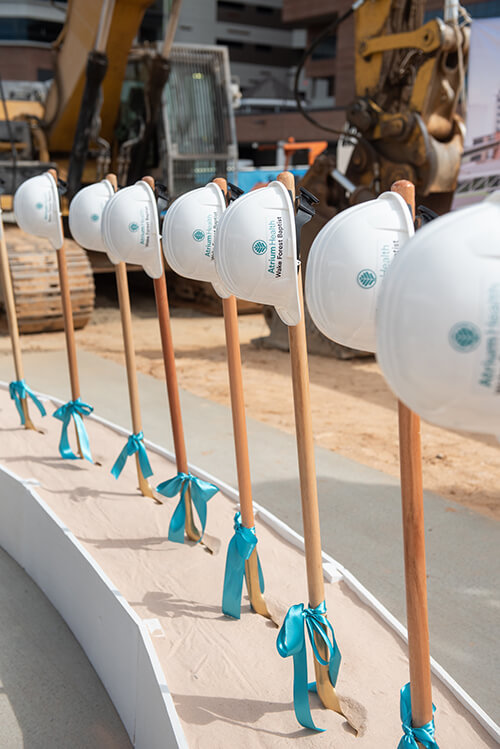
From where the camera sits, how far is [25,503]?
2.93 meters

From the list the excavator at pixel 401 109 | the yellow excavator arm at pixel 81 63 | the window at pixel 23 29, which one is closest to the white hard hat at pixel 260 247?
the excavator at pixel 401 109

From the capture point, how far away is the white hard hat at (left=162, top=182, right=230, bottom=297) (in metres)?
2.10

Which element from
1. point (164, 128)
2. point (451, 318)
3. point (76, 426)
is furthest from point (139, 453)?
point (164, 128)

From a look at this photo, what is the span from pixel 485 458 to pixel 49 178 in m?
2.79

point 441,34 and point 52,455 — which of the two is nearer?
point 52,455

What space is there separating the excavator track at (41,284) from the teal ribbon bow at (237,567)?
5.94 m

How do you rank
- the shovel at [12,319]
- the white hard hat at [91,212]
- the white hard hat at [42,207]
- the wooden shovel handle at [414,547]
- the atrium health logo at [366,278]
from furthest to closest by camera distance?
the shovel at [12,319] < the white hard hat at [42,207] < the white hard hat at [91,212] < the wooden shovel handle at [414,547] < the atrium health logo at [366,278]

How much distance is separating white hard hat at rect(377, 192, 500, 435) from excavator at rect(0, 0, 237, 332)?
23.5 ft

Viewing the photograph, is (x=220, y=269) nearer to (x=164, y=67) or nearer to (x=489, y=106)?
(x=489, y=106)

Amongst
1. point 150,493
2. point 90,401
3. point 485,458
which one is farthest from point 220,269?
point 90,401

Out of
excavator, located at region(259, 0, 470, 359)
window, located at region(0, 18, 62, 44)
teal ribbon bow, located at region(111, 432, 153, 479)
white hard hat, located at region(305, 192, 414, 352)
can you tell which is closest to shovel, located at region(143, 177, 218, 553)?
teal ribbon bow, located at region(111, 432, 153, 479)

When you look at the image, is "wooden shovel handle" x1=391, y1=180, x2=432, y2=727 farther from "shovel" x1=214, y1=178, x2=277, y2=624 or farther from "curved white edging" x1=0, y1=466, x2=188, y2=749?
"shovel" x1=214, y1=178, x2=277, y2=624

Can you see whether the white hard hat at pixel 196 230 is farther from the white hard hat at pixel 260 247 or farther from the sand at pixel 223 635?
the sand at pixel 223 635

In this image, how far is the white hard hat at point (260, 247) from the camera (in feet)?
5.43
